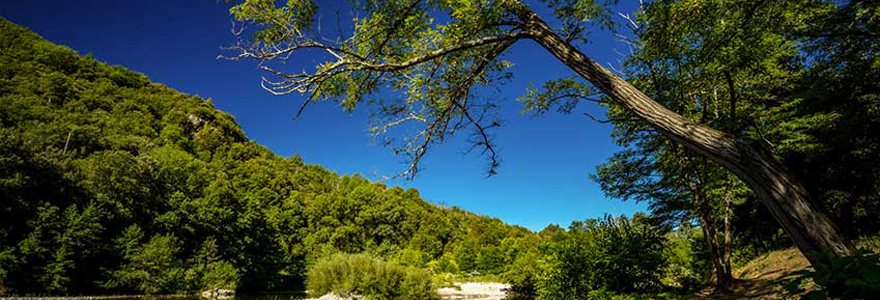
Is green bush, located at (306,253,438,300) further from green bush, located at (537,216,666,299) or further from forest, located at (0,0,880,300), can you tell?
green bush, located at (537,216,666,299)

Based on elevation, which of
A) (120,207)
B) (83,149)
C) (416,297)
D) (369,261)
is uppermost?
(83,149)

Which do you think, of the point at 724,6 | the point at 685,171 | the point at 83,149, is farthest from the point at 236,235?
the point at 724,6

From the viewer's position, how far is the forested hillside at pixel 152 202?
20.8 m

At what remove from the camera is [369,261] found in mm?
19109

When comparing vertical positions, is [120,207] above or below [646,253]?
above

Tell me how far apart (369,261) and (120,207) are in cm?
1942

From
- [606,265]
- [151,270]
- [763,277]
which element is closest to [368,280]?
[606,265]

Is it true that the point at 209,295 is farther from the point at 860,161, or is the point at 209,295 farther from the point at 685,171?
the point at 860,161

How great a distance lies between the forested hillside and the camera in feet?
68.3

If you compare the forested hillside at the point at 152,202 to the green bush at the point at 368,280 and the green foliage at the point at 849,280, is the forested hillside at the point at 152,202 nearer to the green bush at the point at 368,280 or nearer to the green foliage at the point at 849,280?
the green bush at the point at 368,280

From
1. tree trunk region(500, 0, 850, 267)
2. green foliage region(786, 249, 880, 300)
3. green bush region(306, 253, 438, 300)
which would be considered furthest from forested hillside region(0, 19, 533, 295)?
green foliage region(786, 249, 880, 300)

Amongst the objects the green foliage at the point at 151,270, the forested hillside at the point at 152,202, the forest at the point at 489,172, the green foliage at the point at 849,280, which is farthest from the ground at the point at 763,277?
the green foliage at the point at 151,270

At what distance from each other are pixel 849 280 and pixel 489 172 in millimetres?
3138

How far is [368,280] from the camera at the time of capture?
59.0 feet
